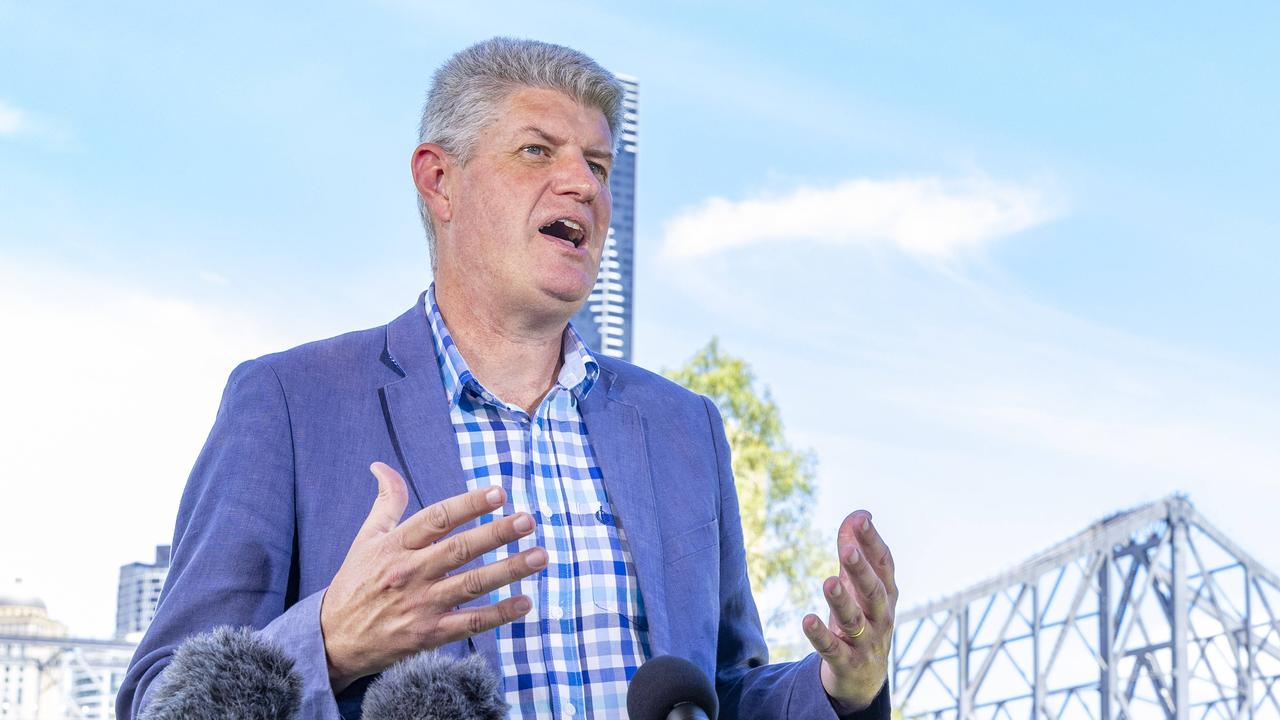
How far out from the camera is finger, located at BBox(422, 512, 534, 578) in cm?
185

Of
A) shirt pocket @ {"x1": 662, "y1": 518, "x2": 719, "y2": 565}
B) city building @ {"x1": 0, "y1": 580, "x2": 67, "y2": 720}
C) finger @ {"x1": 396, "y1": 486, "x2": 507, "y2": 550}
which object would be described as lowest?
finger @ {"x1": 396, "y1": 486, "x2": 507, "y2": 550}

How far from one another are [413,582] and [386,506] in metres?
0.14

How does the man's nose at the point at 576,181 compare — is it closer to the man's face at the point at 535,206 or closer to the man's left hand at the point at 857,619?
the man's face at the point at 535,206

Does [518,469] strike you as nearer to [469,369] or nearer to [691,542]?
[469,369]

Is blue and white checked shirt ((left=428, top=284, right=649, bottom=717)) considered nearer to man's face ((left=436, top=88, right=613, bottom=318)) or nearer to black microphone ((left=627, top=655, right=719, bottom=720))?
man's face ((left=436, top=88, right=613, bottom=318))

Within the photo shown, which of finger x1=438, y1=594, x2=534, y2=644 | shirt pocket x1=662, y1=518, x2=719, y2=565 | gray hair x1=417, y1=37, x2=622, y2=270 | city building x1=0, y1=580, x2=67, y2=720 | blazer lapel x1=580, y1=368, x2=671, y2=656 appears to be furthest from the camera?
city building x1=0, y1=580, x2=67, y2=720

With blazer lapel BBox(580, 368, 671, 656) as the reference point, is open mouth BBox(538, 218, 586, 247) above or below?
above

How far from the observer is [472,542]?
186cm

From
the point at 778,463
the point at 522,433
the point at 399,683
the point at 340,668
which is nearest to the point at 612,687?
the point at 522,433

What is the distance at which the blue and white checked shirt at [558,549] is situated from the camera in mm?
2627

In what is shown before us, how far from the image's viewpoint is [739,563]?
3189 mm

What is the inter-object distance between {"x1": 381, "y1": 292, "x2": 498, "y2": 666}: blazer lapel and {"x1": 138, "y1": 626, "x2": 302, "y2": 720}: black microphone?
2.09 ft

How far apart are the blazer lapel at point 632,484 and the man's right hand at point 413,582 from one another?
2.47 feet

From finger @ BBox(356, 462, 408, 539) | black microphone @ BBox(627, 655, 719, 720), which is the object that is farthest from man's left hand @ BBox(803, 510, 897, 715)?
finger @ BBox(356, 462, 408, 539)
